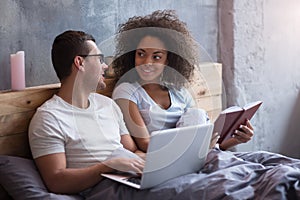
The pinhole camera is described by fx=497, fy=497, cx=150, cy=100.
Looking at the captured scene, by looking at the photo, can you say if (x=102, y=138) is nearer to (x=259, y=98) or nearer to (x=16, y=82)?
(x=16, y=82)

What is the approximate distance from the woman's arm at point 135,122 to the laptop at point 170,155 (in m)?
0.34

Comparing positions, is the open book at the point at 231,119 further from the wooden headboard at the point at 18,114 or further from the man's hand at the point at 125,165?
the wooden headboard at the point at 18,114

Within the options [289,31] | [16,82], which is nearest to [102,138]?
[16,82]

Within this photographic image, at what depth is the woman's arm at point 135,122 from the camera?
206 centimetres

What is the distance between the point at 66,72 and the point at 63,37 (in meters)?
0.13

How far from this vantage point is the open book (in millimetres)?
1943

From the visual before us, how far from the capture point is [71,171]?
1.69 meters

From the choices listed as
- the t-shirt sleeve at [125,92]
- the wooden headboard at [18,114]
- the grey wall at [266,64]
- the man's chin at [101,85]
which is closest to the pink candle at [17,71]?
the wooden headboard at [18,114]

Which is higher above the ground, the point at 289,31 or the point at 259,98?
the point at 289,31

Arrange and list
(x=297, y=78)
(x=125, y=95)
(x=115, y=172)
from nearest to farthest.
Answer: (x=115, y=172), (x=125, y=95), (x=297, y=78)

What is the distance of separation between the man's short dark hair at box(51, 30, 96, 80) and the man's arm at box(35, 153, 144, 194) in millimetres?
338

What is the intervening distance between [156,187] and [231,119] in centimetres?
52

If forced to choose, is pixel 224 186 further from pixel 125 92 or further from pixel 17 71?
pixel 17 71

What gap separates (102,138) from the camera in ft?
6.14
